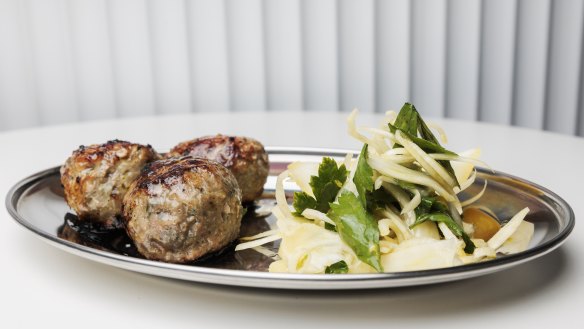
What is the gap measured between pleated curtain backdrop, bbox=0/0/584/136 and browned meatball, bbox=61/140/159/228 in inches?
101

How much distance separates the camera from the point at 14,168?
7.62 ft

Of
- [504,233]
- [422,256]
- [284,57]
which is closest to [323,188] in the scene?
[422,256]

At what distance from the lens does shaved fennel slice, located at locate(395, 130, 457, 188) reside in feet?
4.52

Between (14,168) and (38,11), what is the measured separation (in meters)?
1.91

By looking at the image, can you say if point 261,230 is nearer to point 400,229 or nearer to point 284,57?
point 400,229

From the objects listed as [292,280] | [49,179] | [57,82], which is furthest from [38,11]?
[292,280]

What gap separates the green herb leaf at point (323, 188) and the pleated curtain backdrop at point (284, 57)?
279 cm

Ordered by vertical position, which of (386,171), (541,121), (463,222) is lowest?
(541,121)

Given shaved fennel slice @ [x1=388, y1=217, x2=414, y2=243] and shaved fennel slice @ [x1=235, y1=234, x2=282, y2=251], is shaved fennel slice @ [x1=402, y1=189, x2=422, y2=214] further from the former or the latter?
shaved fennel slice @ [x1=235, y1=234, x2=282, y2=251]

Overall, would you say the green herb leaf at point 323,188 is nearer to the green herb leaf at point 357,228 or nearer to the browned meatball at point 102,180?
the green herb leaf at point 357,228

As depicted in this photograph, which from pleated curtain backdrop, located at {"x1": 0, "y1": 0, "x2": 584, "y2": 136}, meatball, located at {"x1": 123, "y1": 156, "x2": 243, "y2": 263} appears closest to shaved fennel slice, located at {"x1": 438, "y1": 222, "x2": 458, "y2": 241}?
meatball, located at {"x1": 123, "y1": 156, "x2": 243, "y2": 263}

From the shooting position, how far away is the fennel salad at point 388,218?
4.15 feet

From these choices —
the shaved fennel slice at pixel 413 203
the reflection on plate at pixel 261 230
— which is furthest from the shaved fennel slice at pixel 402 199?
the reflection on plate at pixel 261 230

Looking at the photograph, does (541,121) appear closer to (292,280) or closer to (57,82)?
(57,82)
